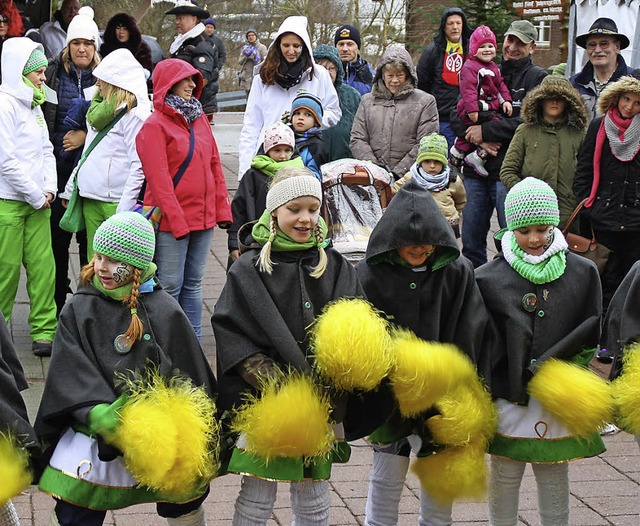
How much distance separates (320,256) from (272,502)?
972 millimetres

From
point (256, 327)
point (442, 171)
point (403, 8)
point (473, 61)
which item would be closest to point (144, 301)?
point (256, 327)

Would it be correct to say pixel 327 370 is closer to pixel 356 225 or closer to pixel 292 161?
pixel 292 161

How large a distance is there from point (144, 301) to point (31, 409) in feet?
7.71

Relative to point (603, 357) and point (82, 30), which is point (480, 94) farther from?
point (82, 30)

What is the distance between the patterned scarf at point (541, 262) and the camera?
4277 mm

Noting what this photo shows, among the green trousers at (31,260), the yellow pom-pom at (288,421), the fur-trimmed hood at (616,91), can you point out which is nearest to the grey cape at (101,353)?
the yellow pom-pom at (288,421)

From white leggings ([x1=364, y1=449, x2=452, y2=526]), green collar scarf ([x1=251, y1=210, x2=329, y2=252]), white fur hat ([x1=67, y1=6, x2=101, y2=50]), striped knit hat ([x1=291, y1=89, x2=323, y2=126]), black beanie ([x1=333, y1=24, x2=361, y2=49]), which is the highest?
white fur hat ([x1=67, y1=6, x2=101, y2=50])

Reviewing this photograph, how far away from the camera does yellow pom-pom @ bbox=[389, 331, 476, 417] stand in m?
3.91

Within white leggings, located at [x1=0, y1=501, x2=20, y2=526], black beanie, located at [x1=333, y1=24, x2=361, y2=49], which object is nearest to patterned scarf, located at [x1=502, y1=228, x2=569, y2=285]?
white leggings, located at [x1=0, y1=501, x2=20, y2=526]

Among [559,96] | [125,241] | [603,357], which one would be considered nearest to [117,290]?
[125,241]

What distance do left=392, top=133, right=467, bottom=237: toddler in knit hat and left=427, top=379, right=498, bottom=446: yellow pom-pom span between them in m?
2.97

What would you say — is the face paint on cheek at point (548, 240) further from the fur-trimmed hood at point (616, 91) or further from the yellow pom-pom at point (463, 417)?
the fur-trimmed hood at point (616, 91)

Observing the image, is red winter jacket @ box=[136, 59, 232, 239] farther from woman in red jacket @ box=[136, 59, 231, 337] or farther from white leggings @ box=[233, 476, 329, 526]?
white leggings @ box=[233, 476, 329, 526]

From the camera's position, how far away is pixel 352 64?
952cm
